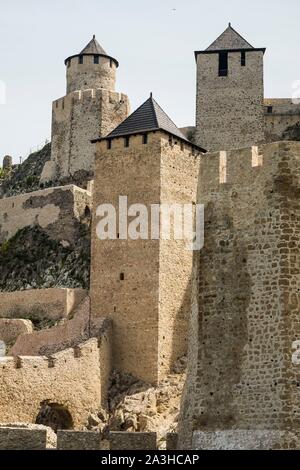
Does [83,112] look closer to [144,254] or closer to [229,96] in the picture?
[229,96]

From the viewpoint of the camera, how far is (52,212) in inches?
1566

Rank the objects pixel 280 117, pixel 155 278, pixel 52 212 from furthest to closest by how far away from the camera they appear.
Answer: pixel 280 117, pixel 52 212, pixel 155 278

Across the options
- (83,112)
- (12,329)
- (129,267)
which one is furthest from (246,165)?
(83,112)

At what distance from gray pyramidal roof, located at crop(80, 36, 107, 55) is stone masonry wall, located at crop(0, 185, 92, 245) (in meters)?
9.65

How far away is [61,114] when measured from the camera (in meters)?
46.2

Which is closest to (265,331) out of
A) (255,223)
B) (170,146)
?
(255,223)

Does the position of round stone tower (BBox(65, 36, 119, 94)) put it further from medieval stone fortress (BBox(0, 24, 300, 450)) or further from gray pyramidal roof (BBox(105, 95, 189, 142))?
gray pyramidal roof (BBox(105, 95, 189, 142))

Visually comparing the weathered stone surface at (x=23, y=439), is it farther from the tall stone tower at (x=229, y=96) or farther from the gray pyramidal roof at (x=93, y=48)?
the gray pyramidal roof at (x=93, y=48)

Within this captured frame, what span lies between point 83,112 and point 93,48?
4.27 metres

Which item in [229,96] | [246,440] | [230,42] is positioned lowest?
[246,440]

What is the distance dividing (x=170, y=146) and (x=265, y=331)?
630 inches

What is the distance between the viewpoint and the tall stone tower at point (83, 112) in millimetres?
44781

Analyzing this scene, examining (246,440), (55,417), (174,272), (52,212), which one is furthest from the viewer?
(52,212)
